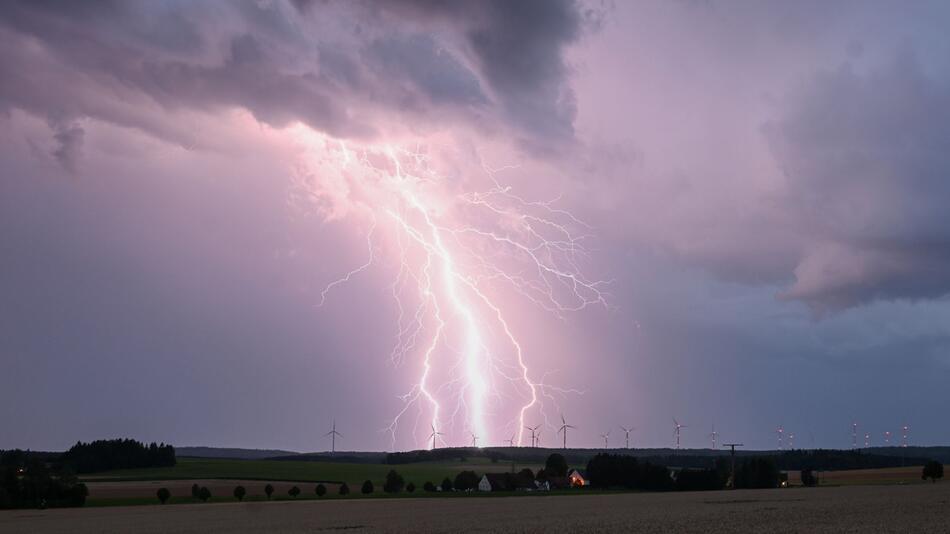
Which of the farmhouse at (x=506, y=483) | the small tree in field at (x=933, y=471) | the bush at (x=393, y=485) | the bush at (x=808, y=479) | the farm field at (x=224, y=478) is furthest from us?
the bush at (x=808, y=479)

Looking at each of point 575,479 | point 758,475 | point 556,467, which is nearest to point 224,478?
point 556,467

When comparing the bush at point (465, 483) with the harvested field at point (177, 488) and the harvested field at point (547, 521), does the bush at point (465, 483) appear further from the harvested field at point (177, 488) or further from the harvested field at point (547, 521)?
the harvested field at point (547, 521)

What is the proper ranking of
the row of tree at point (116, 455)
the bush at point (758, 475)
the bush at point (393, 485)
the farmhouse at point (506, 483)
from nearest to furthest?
the bush at point (393, 485)
the farmhouse at point (506, 483)
the bush at point (758, 475)
the row of tree at point (116, 455)

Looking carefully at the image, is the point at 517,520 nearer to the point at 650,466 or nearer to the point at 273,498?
the point at 273,498

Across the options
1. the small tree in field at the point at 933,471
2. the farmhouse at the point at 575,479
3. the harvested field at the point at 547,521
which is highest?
the harvested field at the point at 547,521

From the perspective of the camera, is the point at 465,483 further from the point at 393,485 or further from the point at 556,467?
the point at 556,467

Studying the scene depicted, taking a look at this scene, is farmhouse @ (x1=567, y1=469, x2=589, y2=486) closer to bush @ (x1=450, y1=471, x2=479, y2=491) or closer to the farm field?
bush @ (x1=450, y1=471, x2=479, y2=491)

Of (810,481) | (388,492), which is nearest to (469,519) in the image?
(388,492)

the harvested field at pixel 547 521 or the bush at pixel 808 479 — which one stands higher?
the harvested field at pixel 547 521

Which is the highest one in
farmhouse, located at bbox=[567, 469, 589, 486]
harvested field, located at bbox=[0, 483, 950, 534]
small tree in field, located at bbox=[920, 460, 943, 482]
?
harvested field, located at bbox=[0, 483, 950, 534]

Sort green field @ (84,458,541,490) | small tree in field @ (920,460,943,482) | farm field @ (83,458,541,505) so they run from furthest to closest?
green field @ (84,458,541,490) < small tree in field @ (920,460,943,482) < farm field @ (83,458,541,505)

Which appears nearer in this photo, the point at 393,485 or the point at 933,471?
the point at 393,485

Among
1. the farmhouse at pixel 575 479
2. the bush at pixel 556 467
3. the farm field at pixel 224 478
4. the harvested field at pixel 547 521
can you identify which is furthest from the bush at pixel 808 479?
the harvested field at pixel 547 521

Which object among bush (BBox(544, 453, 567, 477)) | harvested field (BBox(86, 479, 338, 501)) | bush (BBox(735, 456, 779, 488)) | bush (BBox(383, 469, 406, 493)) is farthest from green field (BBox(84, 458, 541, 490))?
bush (BBox(735, 456, 779, 488))
